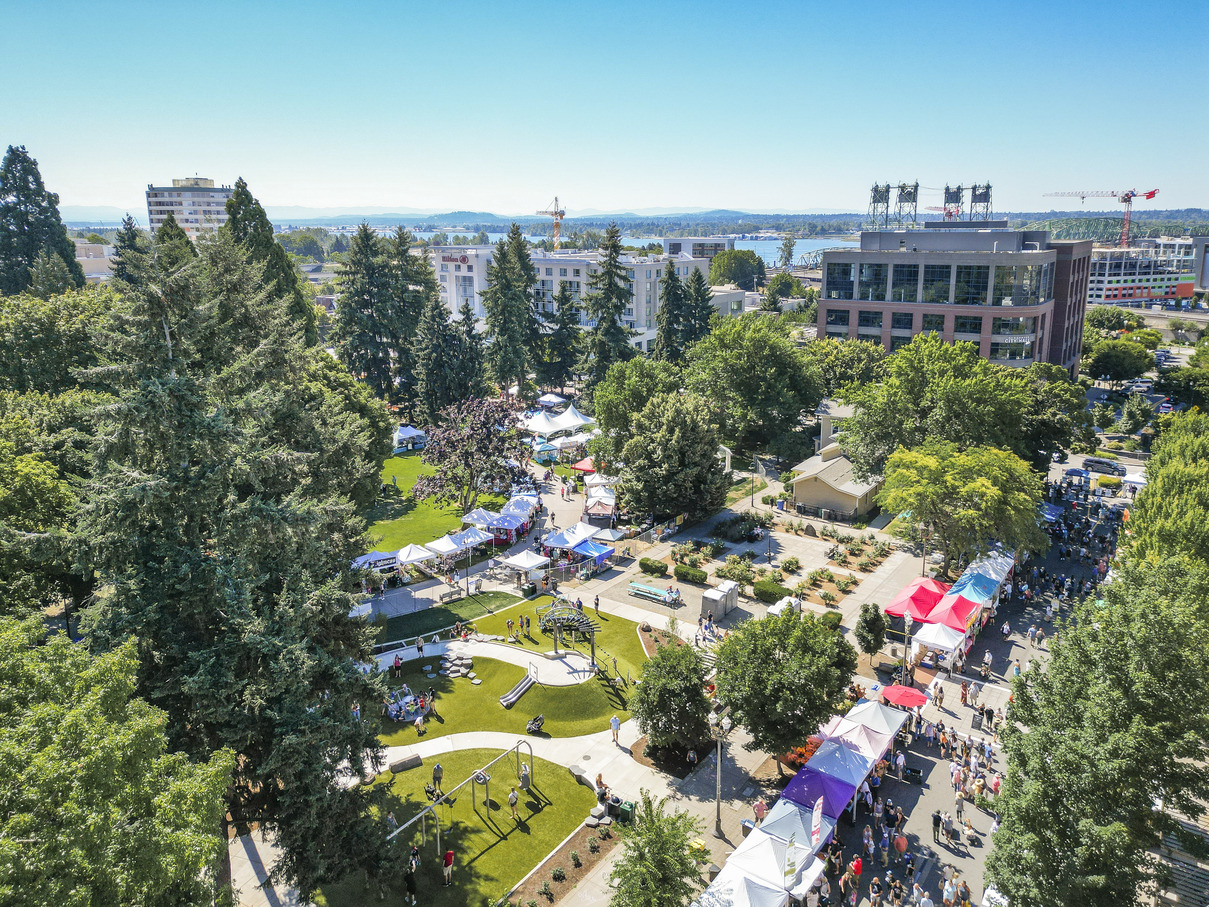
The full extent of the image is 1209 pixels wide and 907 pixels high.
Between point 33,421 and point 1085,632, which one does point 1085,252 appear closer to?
point 1085,632

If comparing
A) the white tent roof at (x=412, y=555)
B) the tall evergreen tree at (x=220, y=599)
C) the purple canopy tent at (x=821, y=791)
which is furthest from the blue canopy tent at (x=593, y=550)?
the tall evergreen tree at (x=220, y=599)

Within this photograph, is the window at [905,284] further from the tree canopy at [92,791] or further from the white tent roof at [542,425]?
the tree canopy at [92,791]

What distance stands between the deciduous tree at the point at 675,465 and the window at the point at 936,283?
37835 millimetres

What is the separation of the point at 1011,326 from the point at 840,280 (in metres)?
17.5

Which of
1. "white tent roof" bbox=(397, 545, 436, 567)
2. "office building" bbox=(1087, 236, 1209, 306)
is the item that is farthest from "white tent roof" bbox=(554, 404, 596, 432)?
"office building" bbox=(1087, 236, 1209, 306)

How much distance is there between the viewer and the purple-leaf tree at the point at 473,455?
41000mm

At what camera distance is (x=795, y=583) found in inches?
1458

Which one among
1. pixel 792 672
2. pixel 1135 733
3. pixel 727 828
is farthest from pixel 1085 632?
pixel 727 828

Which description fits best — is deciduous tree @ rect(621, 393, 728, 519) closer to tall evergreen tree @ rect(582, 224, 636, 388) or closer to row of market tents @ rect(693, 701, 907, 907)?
row of market tents @ rect(693, 701, 907, 907)

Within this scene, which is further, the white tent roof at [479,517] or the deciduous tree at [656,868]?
the white tent roof at [479,517]

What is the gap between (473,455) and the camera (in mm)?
41094

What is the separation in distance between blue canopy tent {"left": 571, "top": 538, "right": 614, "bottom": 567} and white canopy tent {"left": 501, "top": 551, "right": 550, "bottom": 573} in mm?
2108

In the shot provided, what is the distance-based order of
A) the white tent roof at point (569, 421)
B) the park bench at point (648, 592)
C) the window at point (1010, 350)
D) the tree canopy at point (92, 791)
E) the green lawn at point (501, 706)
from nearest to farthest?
the tree canopy at point (92, 791) → the green lawn at point (501, 706) → the park bench at point (648, 592) → the white tent roof at point (569, 421) → the window at point (1010, 350)

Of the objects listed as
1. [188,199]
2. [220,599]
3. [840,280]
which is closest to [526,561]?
[220,599]
